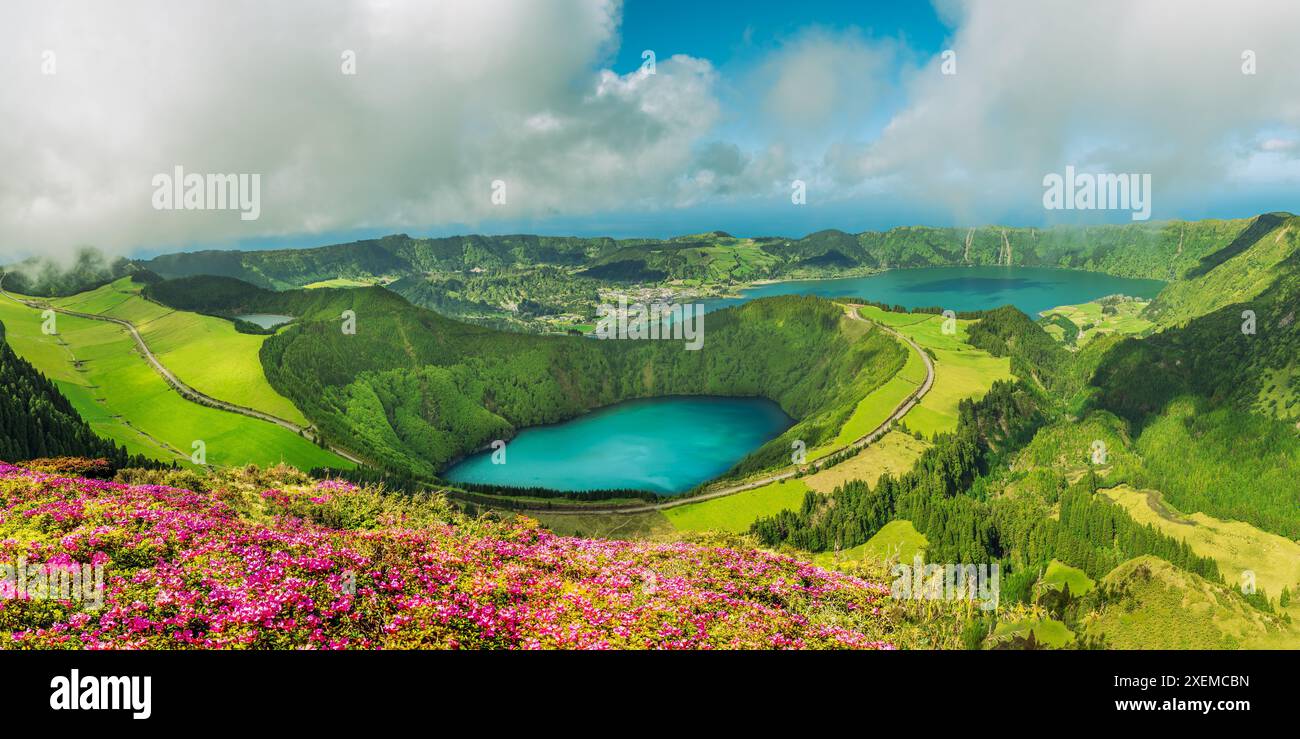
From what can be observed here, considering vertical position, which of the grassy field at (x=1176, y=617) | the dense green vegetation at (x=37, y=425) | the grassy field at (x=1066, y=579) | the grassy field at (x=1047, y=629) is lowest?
the grassy field at (x=1066, y=579)

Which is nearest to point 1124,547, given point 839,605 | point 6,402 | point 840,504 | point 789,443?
point 840,504

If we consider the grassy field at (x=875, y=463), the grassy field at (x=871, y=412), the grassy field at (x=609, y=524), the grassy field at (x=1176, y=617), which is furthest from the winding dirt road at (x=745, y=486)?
the grassy field at (x=1176, y=617)

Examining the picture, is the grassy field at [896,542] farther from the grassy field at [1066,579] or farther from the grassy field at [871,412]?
the grassy field at [871,412]

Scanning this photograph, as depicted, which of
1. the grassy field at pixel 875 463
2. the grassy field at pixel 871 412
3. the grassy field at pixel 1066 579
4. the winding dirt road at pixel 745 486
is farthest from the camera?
the grassy field at pixel 871 412

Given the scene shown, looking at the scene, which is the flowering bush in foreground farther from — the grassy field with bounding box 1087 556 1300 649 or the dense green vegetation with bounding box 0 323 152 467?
the dense green vegetation with bounding box 0 323 152 467
